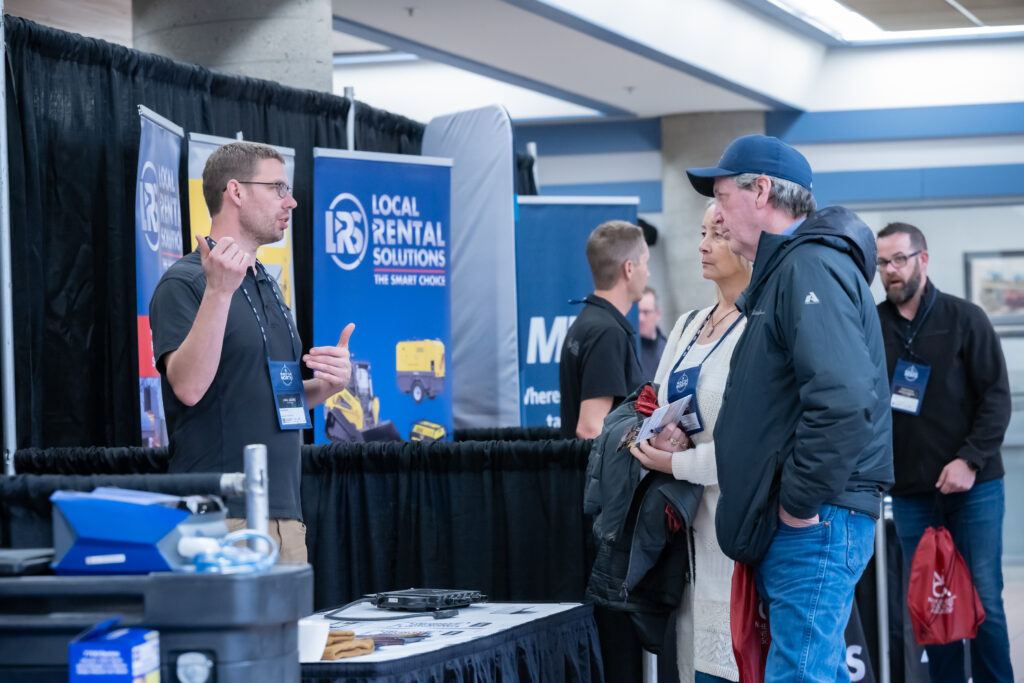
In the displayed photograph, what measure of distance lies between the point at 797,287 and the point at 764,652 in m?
0.75

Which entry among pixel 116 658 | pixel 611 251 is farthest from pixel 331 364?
→ pixel 611 251

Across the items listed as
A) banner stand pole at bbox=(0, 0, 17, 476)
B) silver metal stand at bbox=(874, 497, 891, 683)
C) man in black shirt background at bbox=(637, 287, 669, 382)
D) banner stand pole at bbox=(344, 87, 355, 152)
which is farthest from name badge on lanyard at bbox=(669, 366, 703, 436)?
man in black shirt background at bbox=(637, 287, 669, 382)

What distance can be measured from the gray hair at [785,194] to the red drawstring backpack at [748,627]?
745 millimetres

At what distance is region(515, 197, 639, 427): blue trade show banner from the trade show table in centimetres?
332

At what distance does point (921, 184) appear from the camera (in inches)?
411

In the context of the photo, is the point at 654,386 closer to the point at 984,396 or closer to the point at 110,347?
the point at 984,396

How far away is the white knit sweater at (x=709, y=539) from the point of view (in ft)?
9.27

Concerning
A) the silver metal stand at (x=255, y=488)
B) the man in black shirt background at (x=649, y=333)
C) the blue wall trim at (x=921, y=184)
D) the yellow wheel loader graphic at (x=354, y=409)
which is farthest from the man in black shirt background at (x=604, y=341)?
the blue wall trim at (x=921, y=184)

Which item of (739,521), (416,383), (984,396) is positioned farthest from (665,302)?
(739,521)

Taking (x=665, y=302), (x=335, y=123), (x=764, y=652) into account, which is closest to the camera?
(x=764, y=652)

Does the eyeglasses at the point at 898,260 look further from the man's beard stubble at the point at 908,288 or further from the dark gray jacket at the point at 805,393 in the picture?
the dark gray jacket at the point at 805,393

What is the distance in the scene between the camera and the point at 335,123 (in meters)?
5.98

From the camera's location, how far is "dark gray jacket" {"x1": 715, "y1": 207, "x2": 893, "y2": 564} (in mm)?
2324

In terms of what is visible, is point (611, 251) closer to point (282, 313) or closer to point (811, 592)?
point (282, 313)
